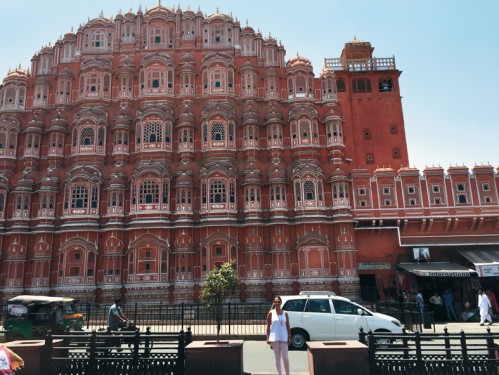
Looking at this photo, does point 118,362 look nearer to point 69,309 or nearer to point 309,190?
point 69,309

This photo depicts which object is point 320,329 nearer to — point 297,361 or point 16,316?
point 297,361

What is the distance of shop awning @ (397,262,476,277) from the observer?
2532 cm

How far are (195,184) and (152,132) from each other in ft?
17.4

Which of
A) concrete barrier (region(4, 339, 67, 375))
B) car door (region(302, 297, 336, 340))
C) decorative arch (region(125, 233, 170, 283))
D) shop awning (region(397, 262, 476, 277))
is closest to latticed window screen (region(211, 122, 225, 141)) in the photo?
decorative arch (region(125, 233, 170, 283))

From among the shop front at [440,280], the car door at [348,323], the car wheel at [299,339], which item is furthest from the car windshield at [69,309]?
the shop front at [440,280]

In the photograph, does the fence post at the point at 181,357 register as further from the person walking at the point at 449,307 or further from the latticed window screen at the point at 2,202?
the latticed window screen at the point at 2,202

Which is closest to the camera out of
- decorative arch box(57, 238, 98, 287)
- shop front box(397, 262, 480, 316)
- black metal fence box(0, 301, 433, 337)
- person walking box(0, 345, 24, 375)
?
person walking box(0, 345, 24, 375)

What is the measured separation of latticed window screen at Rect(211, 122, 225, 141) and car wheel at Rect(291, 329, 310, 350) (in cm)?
1925

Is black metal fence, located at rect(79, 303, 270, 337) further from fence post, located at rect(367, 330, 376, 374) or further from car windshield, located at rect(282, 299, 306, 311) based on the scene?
fence post, located at rect(367, 330, 376, 374)

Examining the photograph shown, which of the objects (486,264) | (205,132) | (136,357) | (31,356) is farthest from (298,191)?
(31,356)

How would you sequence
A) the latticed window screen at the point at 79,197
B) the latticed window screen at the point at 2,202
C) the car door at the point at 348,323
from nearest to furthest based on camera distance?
the car door at the point at 348,323, the latticed window screen at the point at 79,197, the latticed window screen at the point at 2,202

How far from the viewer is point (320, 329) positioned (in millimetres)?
14391

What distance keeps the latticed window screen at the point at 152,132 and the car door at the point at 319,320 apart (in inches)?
797

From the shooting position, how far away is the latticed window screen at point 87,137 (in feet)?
103
